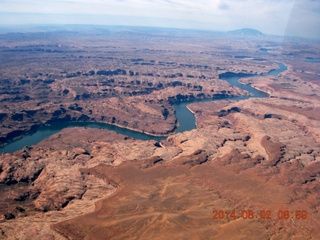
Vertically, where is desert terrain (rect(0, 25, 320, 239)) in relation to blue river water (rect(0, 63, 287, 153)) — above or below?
above

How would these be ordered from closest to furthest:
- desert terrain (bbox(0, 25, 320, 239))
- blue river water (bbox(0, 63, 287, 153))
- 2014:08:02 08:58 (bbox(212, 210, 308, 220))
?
desert terrain (bbox(0, 25, 320, 239)) < 2014:08:02 08:58 (bbox(212, 210, 308, 220)) < blue river water (bbox(0, 63, 287, 153))

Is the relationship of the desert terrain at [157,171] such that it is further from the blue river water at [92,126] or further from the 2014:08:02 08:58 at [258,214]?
the blue river water at [92,126]

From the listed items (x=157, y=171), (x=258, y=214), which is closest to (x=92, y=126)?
(x=157, y=171)

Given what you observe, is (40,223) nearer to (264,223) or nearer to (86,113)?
(264,223)

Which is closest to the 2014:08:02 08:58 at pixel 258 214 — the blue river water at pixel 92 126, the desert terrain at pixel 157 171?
the desert terrain at pixel 157 171

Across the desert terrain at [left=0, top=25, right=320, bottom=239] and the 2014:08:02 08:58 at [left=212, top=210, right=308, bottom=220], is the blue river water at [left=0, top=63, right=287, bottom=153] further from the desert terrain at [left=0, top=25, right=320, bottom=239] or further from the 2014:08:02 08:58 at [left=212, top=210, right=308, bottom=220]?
the 2014:08:02 08:58 at [left=212, top=210, right=308, bottom=220]

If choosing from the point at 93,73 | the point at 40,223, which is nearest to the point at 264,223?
the point at 40,223

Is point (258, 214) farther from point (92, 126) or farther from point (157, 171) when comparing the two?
point (92, 126)

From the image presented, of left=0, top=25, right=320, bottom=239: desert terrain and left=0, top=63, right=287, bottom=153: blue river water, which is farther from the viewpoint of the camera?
left=0, top=63, right=287, bottom=153: blue river water

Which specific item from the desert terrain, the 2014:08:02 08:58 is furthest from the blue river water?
the 2014:08:02 08:58

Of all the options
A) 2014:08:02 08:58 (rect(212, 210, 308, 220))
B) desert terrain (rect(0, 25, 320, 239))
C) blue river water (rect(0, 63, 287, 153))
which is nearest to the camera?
desert terrain (rect(0, 25, 320, 239))

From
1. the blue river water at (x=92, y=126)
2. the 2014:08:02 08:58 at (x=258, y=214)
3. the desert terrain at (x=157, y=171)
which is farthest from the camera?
the blue river water at (x=92, y=126)
